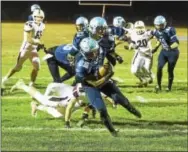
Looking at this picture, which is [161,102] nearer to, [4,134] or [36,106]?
[36,106]

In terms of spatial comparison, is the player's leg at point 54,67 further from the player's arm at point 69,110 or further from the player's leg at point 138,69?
the player's leg at point 138,69

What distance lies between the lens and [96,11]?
32.5 m

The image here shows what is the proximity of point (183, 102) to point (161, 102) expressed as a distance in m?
0.43

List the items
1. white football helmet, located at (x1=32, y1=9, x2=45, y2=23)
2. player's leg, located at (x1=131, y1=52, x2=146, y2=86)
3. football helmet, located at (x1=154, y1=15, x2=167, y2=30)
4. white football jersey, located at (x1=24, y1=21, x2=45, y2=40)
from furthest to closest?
player's leg, located at (x1=131, y1=52, x2=146, y2=86) → football helmet, located at (x1=154, y1=15, x2=167, y2=30) → white football helmet, located at (x1=32, y1=9, x2=45, y2=23) → white football jersey, located at (x1=24, y1=21, x2=45, y2=40)

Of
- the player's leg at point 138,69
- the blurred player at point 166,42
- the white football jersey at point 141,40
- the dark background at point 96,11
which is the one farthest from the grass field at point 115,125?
the dark background at point 96,11

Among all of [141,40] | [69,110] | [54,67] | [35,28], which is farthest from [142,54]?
[69,110]

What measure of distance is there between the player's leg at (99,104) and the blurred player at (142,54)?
5.64 metres

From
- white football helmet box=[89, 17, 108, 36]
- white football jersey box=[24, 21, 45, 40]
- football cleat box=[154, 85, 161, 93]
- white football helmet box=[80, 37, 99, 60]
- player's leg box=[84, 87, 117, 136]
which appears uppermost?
white football helmet box=[89, 17, 108, 36]

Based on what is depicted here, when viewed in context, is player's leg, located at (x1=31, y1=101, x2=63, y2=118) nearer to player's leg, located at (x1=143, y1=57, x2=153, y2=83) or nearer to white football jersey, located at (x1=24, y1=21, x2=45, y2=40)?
white football jersey, located at (x1=24, y1=21, x2=45, y2=40)

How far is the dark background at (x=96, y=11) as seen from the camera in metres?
32.8

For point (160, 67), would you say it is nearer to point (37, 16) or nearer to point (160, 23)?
point (160, 23)

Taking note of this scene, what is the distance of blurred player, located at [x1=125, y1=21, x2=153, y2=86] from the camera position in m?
14.9

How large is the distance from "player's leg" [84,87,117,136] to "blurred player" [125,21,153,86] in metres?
5.64

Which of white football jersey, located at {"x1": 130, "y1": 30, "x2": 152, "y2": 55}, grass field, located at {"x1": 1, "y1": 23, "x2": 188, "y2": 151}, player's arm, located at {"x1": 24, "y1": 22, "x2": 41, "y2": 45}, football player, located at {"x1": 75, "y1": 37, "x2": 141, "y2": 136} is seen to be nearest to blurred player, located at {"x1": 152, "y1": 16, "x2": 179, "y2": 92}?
grass field, located at {"x1": 1, "y1": 23, "x2": 188, "y2": 151}
